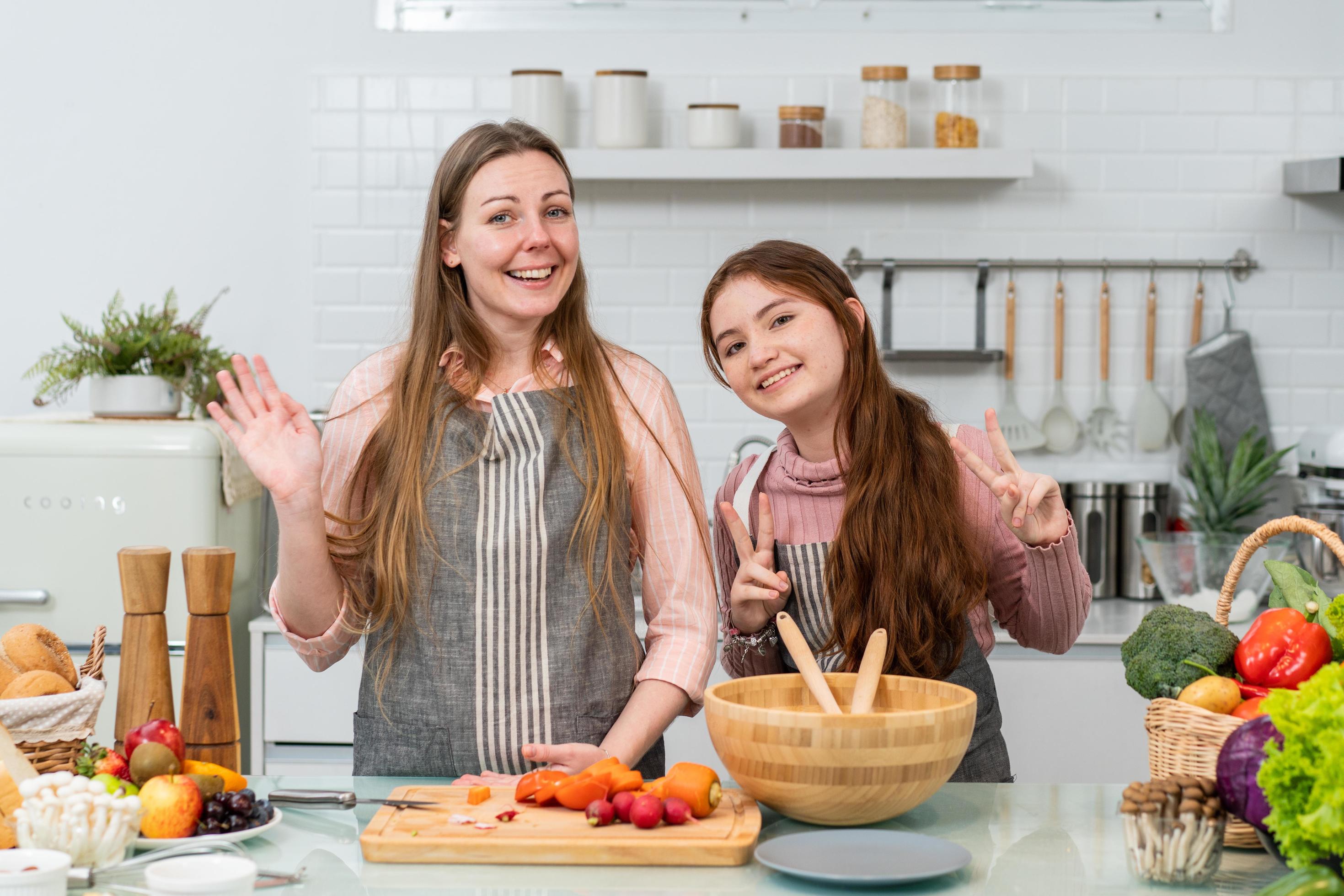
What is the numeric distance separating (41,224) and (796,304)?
2.41m

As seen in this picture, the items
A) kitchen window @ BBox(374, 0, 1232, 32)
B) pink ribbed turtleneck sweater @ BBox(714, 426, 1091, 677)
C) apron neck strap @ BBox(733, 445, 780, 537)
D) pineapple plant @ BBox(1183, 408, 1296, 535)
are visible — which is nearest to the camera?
pink ribbed turtleneck sweater @ BBox(714, 426, 1091, 677)

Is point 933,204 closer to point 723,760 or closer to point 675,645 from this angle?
point 675,645

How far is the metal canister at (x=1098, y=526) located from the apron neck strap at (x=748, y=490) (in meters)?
1.48

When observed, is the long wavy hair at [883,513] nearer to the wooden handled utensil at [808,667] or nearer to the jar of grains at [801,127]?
the wooden handled utensil at [808,667]

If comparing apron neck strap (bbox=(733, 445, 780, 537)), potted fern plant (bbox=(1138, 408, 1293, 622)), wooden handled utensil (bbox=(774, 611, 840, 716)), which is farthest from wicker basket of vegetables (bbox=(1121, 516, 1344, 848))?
potted fern plant (bbox=(1138, 408, 1293, 622))

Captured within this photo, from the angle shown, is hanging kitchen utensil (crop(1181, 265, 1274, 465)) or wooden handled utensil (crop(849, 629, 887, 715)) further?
hanging kitchen utensil (crop(1181, 265, 1274, 465))

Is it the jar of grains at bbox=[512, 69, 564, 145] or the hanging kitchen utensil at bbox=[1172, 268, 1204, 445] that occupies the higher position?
the jar of grains at bbox=[512, 69, 564, 145]

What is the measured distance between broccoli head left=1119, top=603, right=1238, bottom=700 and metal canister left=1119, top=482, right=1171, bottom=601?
190cm

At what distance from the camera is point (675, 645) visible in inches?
64.2

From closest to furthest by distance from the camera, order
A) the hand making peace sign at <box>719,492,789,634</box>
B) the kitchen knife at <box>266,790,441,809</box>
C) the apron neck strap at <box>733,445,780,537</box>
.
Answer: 1. the kitchen knife at <box>266,790,441,809</box>
2. the hand making peace sign at <box>719,492,789,634</box>
3. the apron neck strap at <box>733,445,780,537</box>

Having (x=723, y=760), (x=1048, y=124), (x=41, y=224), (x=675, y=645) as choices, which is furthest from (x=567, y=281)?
(x=41, y=224)

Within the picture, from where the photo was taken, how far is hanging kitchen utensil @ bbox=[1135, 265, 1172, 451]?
3.28m

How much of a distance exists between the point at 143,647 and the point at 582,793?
542 mm

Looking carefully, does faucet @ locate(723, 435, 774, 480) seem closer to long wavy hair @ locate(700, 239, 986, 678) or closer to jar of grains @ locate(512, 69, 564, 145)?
jar of grains @ locate(512, 69, 564, 145)
